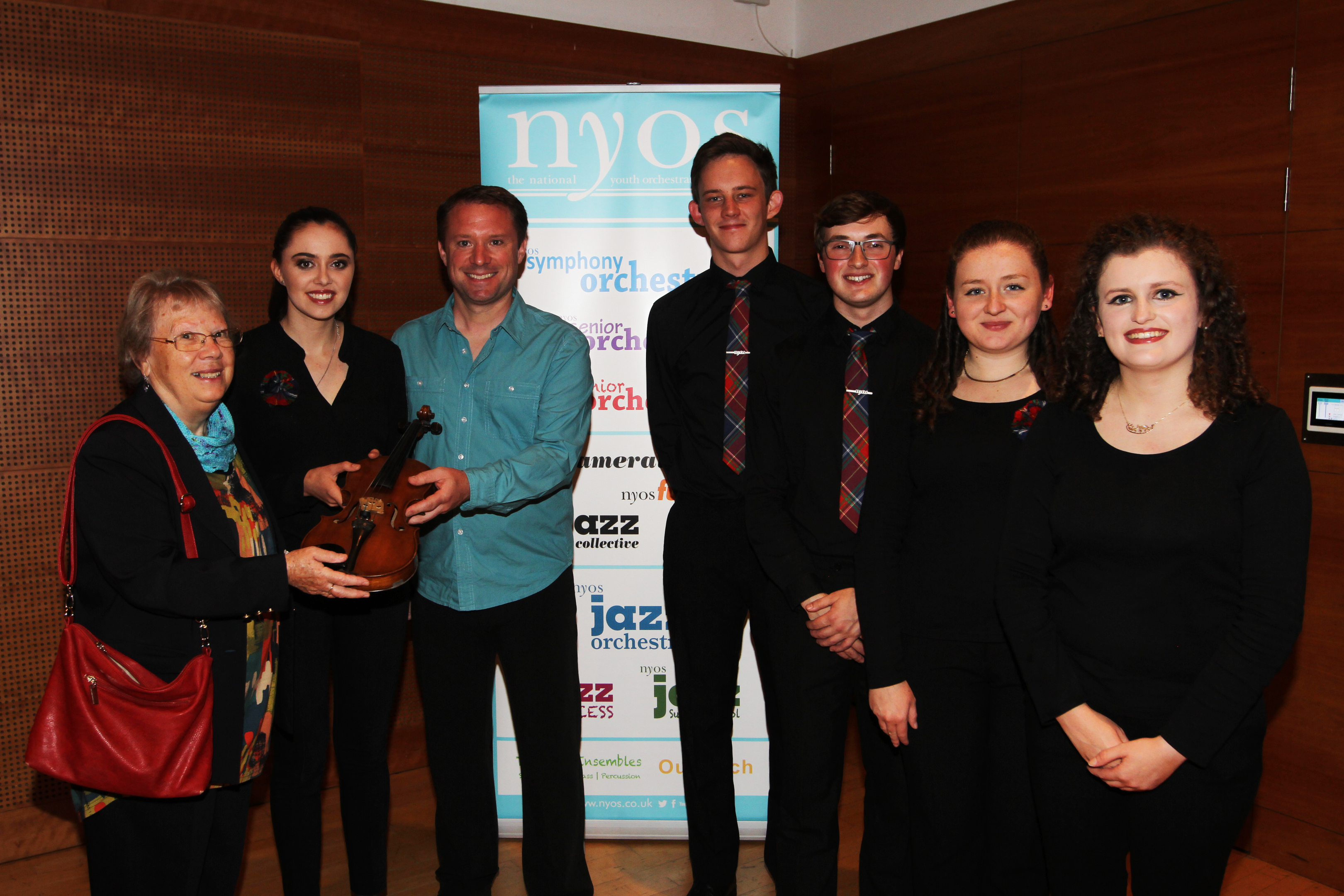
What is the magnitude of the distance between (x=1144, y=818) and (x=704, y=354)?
162cm

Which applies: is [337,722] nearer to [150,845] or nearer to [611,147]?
[150,845]

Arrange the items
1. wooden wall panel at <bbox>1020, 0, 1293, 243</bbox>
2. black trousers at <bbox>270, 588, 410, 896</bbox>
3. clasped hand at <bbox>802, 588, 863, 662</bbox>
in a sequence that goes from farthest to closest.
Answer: wooden wall panel at <bbox>1020, 0, 1293, 243</bbox>, black trousers at <bbox>270, 588, 410, 896</bbox>, clasped hand at <bbox>802, 588, 863, 662</bbox>

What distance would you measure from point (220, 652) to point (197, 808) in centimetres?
32

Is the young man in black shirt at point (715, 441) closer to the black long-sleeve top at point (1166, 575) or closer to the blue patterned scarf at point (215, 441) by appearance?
the black long-sleeve top at point (1166, 575)

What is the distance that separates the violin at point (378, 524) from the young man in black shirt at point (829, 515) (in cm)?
86

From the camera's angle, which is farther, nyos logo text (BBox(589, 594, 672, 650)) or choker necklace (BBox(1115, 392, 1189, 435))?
nyos logo text (BBox(589, 594, 672, 650))

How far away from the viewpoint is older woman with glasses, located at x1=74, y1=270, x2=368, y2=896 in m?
1.83

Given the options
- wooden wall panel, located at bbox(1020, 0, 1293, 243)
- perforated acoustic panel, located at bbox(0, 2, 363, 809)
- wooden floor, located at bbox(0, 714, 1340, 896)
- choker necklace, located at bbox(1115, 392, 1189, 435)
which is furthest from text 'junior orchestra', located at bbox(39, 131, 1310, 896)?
wooden wall panel, located at bbox(1020, 0, 1293, 243)

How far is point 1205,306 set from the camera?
1727 millimetres

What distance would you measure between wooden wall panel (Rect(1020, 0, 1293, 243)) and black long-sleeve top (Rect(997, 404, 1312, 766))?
179 centimetres

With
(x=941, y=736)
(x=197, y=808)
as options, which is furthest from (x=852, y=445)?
(x=197, y=808)

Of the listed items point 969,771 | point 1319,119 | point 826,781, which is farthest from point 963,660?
point 1319,119

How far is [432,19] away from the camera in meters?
3.78

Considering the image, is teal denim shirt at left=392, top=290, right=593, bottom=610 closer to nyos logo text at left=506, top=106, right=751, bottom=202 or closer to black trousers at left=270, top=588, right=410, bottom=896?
black trousers at left=270, top=588, right=410, bottom=896
